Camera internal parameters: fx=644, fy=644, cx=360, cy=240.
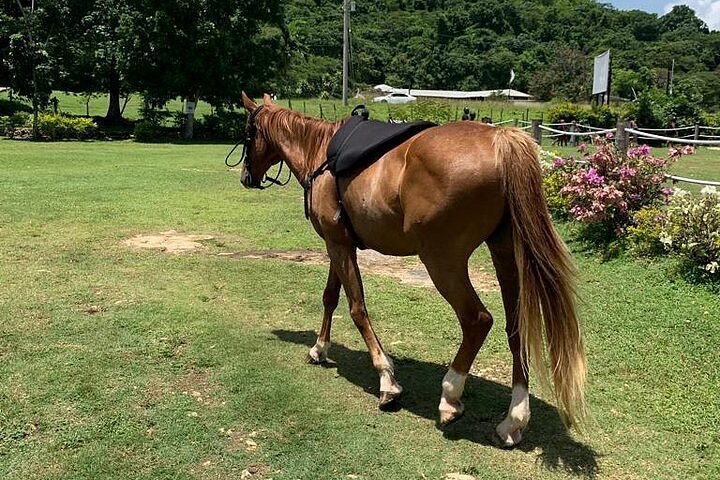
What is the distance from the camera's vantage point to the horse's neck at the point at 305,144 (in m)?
4.23

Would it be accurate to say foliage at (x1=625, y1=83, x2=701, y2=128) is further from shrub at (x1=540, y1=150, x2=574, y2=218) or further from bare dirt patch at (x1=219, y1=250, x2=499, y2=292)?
bare dirt patch at (x1=219, y1=250, x2=499, y2=292)

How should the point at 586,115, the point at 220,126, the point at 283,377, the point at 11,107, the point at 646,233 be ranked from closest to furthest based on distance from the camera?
the point at 283,377, the point at 646,233, the point at 220,126, the point at 11,107, the point at 586,115

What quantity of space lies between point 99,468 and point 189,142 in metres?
24.9

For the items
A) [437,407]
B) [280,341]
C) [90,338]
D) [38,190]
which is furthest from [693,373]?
[38,190]

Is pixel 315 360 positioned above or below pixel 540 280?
below

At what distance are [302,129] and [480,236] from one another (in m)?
1.73

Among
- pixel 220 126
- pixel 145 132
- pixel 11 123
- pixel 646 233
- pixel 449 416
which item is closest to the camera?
pixel 449 416

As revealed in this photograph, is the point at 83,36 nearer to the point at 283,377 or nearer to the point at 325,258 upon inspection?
the point at 325,258

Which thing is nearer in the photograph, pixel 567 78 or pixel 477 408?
pixel 477 408

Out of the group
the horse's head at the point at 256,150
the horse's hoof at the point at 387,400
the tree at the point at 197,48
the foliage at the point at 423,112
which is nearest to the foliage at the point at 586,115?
the foliage at the point at 423,112

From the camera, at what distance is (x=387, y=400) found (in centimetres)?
360

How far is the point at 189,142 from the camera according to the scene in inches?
1048

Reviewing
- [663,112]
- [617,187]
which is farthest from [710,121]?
[617,187]

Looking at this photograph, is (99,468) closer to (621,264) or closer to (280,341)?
(280,341)
